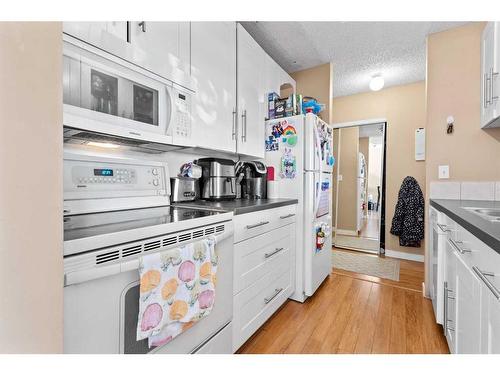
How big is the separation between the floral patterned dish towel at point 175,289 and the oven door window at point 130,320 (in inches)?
1.2

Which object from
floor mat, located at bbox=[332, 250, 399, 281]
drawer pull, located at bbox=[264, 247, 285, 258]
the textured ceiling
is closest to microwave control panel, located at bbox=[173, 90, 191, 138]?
drawer pull, located at bbox=[264, 247, 285, 258]

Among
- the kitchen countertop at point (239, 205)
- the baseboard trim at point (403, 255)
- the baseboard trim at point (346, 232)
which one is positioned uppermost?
the kitchen countertop at point (239, 205)

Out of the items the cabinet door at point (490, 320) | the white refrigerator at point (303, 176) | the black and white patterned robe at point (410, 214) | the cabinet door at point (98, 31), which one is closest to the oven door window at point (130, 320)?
the cabinet door at point (98, 31)

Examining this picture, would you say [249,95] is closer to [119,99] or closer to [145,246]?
[119,99]

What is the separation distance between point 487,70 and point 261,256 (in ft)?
7.13

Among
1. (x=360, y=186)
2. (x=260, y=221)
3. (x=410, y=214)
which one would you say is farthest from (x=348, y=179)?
(x=260, y=221)

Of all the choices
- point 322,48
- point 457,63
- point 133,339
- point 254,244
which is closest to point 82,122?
point 133,339

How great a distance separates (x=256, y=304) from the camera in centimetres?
153

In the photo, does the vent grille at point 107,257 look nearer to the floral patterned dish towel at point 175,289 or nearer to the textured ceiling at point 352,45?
the floral patterned dish towel at point 175,289

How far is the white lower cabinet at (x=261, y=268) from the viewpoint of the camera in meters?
1.36

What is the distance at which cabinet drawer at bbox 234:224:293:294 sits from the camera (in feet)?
4.44

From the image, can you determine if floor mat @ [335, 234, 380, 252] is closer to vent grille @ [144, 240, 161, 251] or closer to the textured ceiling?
the textured ceiling

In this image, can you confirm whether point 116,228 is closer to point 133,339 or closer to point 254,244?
point 133,339

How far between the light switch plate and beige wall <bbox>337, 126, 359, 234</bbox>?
161 centimetres
